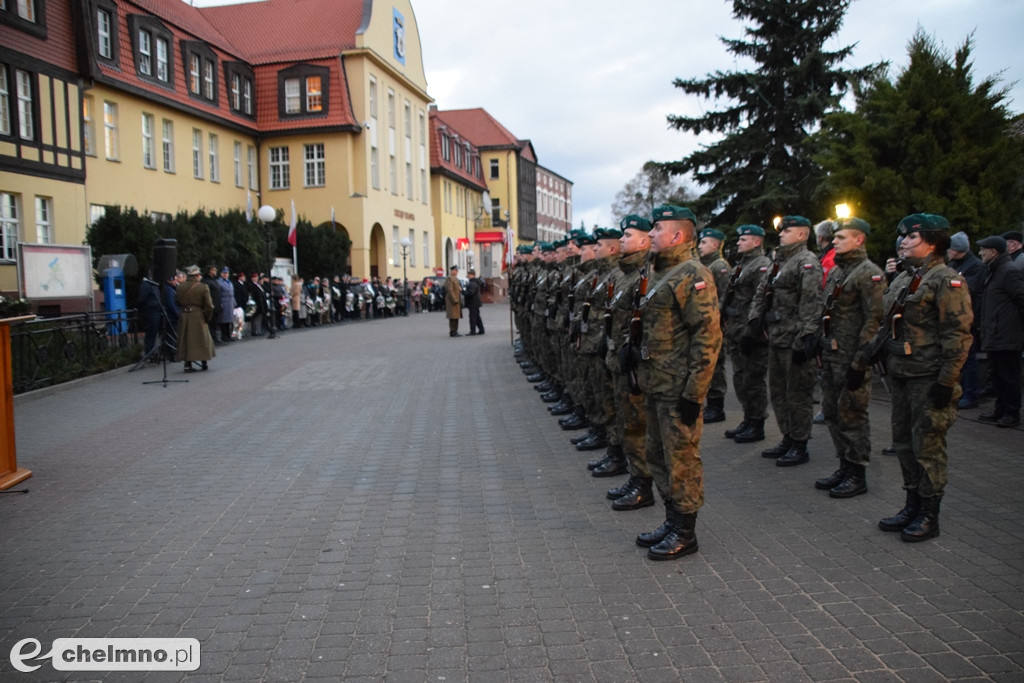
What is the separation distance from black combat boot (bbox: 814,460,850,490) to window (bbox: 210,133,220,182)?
35.0 m

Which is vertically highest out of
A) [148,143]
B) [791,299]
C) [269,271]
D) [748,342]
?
[148,143]

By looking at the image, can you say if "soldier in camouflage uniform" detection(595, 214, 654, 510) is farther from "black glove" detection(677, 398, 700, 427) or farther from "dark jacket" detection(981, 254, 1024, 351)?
"dark jacket" detection(981, 254, 1024, 351)

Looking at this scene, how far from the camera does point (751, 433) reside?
28.0 ft

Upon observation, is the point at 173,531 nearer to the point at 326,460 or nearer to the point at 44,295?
the point at 326,460

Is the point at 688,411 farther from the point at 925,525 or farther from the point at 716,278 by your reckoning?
the point at 716,278

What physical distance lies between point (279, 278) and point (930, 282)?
24.6 metres

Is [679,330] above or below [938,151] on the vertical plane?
below

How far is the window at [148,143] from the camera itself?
31.3 metres

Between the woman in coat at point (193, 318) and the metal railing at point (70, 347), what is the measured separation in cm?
164

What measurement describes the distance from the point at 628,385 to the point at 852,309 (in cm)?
200

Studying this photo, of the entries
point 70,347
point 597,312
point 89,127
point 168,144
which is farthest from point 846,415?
point 168,144

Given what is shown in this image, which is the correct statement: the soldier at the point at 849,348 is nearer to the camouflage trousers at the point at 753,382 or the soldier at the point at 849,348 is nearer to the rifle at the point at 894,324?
the rifle at the point at 894,324

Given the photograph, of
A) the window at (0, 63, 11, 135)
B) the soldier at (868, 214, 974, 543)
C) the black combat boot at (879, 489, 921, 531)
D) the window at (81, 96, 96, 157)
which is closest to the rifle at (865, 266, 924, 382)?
the soldier at (868, 214, 974, 543)

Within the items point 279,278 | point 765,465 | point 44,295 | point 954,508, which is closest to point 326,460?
point 765,465
